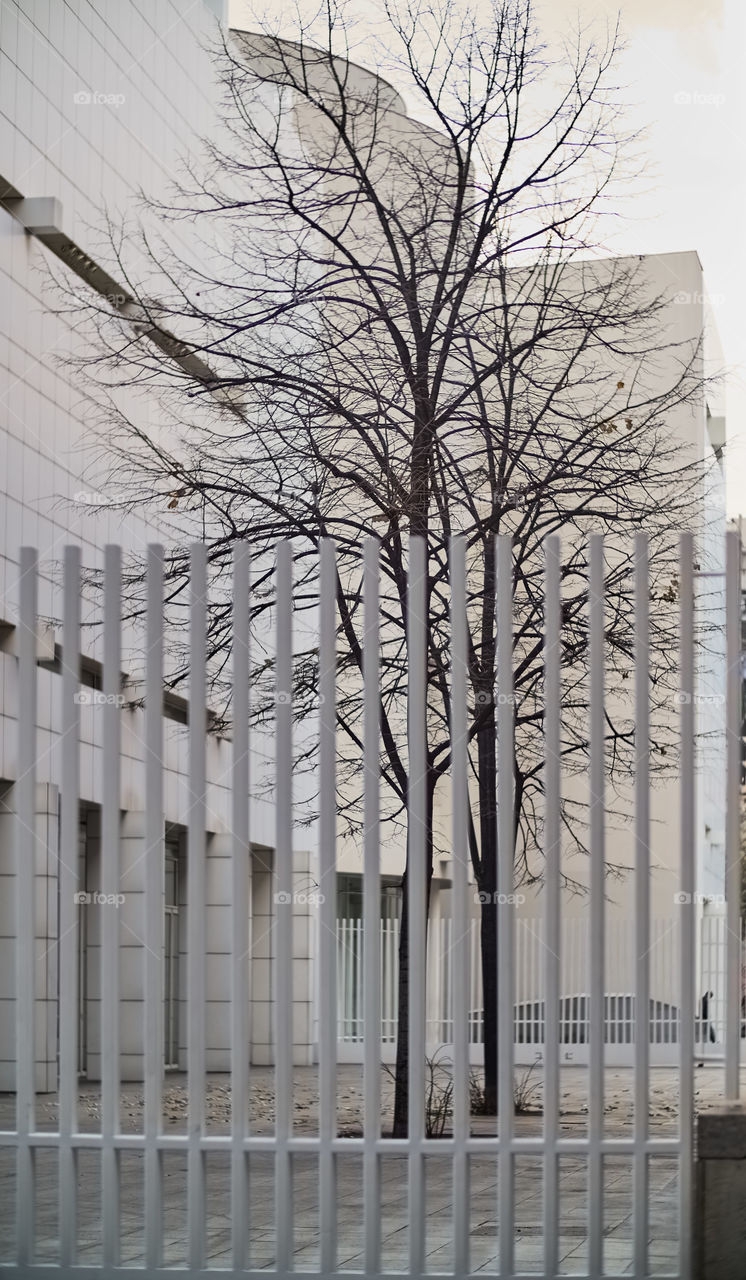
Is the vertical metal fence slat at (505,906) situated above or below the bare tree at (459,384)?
below

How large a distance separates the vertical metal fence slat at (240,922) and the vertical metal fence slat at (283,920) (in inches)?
4.9

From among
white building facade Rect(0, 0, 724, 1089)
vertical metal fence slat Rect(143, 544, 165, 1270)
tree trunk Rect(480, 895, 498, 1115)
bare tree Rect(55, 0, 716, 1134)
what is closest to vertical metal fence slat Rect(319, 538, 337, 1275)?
vertical metal fence slat Rect(143, 544, 165, 1270)

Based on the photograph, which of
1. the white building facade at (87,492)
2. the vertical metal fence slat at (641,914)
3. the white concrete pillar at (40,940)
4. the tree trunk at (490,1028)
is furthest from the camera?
the white building facade at (87,492)

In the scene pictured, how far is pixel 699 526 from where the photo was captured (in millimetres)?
19828

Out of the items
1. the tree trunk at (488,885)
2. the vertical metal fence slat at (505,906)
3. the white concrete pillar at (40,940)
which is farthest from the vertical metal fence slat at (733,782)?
the white concrete pillar at (40,940)

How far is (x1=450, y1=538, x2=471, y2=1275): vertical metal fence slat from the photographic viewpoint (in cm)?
556

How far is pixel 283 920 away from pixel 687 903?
1.47 metres

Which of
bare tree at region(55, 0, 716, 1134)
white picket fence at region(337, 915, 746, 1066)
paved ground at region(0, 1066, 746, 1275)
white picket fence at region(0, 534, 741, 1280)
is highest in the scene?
bare tree at region(55, 0, 716, 1134)

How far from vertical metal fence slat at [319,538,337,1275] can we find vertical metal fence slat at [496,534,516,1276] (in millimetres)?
495

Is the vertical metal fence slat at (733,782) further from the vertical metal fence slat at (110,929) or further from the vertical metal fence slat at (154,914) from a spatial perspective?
the vertical metal fence slat at (110,929)

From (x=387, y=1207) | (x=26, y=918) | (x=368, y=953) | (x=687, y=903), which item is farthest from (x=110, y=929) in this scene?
(x=387, y=1207)

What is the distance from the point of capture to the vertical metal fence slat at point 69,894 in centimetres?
580

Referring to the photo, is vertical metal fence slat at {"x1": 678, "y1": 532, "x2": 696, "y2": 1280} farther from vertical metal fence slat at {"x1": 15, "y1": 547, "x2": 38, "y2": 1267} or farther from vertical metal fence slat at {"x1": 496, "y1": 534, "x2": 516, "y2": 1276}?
vertical metal fence slat at {"x1": 15, "y1": 547, "x2": 38, "y2": 1267}

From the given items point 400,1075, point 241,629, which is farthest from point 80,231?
point 241,629
